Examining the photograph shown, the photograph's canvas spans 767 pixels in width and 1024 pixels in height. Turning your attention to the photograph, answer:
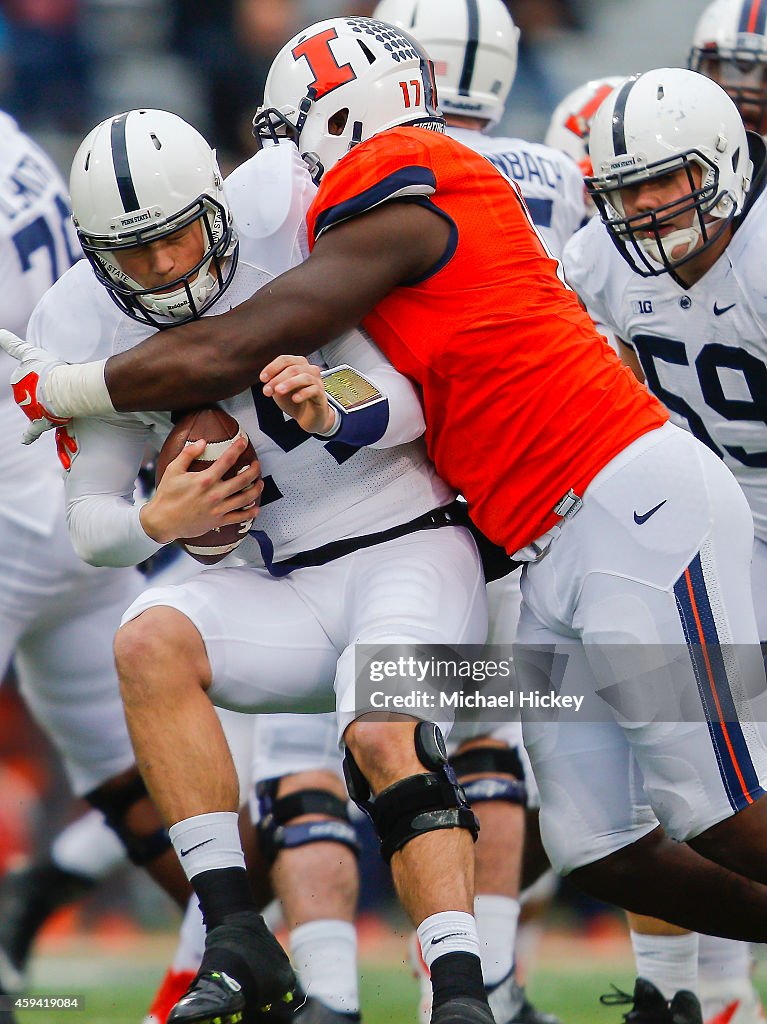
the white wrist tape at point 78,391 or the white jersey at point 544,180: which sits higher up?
the white wrist tape at point 78,391

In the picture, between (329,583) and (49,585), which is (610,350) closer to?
(329,583)

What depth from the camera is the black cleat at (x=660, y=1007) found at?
3406 mm

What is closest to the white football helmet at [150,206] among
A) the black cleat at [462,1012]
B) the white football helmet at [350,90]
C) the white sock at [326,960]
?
the white football helmet at [350,90]

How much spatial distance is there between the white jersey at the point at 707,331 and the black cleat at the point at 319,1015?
1.42 m

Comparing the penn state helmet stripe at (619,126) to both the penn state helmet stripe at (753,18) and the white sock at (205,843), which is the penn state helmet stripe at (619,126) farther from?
the penn state helmet stripe at (753,18)

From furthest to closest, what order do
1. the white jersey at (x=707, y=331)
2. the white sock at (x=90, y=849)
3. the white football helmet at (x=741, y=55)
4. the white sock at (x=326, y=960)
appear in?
the white football helmet at (x=741, y=55), the white sock at (x=90, y=849), the white sock at (x=326, y=960), the white jersey at (x=707, y=331)

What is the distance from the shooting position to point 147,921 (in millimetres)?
4750

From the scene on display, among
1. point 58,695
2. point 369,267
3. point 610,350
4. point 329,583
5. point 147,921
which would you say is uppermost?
point 369,267

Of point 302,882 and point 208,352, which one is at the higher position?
point 208,352

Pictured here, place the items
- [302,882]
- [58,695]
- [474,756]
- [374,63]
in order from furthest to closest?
[58,695] → [474,756] → [302,882] → [374,63]

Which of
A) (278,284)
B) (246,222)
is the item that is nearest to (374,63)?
(246,222)

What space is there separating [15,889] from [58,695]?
97 centimetres

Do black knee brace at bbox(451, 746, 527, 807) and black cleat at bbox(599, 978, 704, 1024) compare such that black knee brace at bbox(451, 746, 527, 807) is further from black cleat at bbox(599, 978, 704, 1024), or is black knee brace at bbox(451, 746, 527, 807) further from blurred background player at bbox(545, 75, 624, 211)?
blurred background player at bbox(545, 75, 624, 211)

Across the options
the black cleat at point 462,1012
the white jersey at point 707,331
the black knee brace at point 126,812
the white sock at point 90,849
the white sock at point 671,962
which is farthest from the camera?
the white sock at point 90,849
